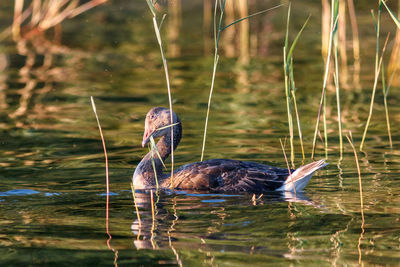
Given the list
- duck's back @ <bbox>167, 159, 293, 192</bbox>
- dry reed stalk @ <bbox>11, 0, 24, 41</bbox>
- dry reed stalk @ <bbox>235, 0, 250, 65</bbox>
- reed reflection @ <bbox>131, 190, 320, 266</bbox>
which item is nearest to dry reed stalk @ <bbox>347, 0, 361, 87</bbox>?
dry reed stalk @ <bbox>235, 0, 250, 65</bbox>

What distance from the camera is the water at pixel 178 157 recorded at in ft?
18.9

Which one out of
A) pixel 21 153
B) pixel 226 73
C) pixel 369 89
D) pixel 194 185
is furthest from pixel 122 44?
pixel 194 185

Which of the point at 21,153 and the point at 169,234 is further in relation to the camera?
the point at 21,153

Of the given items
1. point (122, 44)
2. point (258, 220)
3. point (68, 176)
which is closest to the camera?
point (258, 220)

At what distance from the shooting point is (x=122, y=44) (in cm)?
1834

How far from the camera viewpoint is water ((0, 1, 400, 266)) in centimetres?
576

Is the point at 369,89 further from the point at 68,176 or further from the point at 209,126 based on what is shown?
the point at 68,176

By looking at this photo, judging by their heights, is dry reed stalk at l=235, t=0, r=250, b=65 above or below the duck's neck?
above

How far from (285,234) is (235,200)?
1276 mm

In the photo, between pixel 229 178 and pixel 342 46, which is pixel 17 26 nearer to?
pixel 342 46

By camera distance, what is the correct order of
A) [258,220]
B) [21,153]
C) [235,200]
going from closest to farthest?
[258,220] → [235,200] → [21,153]

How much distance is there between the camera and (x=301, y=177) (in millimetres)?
7312

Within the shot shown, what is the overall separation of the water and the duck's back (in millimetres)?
174

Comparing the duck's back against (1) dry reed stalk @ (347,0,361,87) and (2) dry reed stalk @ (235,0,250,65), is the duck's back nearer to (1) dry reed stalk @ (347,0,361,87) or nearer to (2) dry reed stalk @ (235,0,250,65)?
(1) dry reed stalk @ (347,0,361,87)
